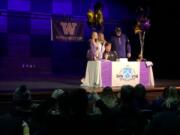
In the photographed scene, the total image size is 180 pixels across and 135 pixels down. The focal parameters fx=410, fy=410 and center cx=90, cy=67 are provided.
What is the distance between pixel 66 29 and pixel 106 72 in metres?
2.85

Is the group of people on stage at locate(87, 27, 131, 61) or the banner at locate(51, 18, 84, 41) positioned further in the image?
the banner at locate(51, 18, 84, 41)

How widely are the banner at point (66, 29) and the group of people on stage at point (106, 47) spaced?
2214 mm

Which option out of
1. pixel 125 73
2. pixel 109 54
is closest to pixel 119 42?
pixel 109 54

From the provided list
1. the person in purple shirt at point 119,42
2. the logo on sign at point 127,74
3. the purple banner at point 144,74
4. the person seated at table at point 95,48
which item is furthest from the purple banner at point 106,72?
the purple banner at point 144,74

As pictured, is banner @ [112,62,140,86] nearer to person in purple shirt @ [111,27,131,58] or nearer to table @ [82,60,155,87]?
table @ [82,60,155,87]

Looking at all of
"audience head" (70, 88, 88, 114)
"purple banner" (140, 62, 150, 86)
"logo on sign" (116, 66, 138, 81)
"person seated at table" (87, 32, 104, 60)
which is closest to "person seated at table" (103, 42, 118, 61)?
"person seated at table" (87, 32, 104, 60)

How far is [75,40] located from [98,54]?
2647 mm

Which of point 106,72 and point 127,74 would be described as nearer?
point 106,72

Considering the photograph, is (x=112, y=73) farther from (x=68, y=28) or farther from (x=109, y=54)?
(x=68, y=28)

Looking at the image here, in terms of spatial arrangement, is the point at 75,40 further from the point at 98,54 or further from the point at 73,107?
the point at 73,107

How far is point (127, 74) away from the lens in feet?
27.8

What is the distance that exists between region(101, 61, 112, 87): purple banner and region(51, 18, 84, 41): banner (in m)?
2.72

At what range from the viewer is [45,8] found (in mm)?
11516

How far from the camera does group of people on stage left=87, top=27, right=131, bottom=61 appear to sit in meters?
8.38
